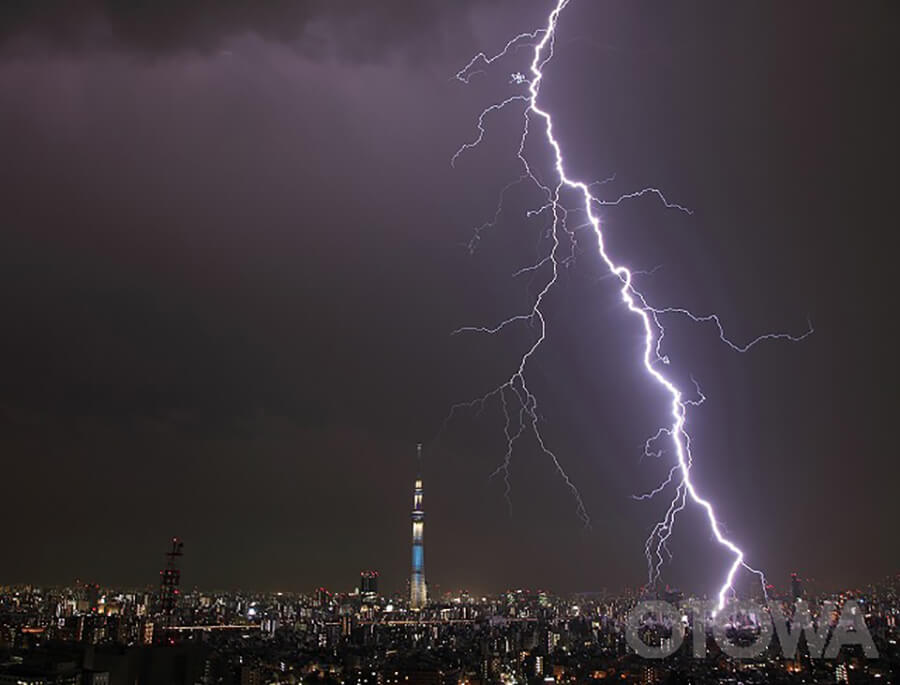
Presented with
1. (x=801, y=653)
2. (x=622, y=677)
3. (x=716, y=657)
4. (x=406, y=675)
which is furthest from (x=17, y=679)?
(x=801, y=653)

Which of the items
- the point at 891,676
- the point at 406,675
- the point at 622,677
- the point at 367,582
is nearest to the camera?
the point at 891,676

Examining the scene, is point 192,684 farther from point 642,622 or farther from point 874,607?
point 874,607

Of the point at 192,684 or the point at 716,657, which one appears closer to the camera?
the point at 192,684

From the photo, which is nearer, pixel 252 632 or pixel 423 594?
pixel 252 632

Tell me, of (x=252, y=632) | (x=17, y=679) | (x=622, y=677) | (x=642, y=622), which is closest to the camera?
(x=17, y=679)

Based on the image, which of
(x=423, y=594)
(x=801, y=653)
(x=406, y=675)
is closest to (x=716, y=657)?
(x=801, y=653)

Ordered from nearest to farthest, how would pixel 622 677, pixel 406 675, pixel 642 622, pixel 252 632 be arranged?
pixel 622 677, pixel 406 675, pixel 642 622, pixel 252 632

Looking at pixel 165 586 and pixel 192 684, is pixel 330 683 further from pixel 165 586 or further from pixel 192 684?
pixel 165 586

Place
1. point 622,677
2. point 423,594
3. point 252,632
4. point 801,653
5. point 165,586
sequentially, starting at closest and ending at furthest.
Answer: point 622,677 → point 801,653 → point 165,586 → point 252,632 → point 423,594
